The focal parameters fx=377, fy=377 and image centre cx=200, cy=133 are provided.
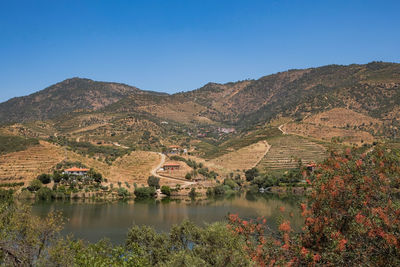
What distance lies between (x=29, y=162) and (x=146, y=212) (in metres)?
41.6

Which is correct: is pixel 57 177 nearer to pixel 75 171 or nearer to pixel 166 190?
pixel 75 171

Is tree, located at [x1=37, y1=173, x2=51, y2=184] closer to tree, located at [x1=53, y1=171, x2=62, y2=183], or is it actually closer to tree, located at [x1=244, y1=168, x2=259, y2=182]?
tree, located at [x1=53, y1=171, x2=62, y2=183]

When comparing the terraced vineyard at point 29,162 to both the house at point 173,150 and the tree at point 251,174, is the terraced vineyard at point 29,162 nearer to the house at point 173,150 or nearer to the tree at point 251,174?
the house at point 173,150

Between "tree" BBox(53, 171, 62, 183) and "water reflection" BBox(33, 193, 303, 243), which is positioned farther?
"tree" BBox(53, 171, 62, 183)

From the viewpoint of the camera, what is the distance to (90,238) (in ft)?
138

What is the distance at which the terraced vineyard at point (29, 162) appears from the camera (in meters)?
82.9

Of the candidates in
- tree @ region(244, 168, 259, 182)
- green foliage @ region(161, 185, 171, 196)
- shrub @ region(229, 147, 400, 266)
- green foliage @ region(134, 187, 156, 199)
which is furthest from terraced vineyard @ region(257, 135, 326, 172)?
shrub @ region(229, 147, 400, 266)

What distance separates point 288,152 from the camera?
118625 mm

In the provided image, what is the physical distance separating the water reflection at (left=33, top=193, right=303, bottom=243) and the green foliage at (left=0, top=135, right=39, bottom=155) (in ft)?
97.3

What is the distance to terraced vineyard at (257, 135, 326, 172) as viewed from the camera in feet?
357

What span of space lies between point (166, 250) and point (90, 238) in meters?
16.2

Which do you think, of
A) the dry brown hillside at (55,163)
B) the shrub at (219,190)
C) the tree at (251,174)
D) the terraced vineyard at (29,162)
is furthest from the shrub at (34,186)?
the tree at (251,174)

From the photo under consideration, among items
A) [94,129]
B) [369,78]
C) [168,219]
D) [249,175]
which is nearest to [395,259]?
[168,219]

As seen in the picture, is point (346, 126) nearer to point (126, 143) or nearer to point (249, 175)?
point (249, 175)
